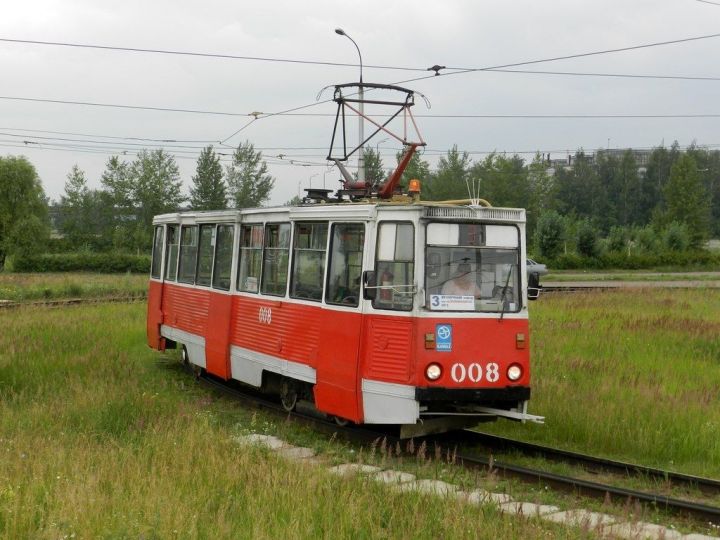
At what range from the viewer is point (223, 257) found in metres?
13.6

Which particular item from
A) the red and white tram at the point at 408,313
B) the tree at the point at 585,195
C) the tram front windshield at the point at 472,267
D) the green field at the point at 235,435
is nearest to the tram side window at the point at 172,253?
the green field at the point at 235,435

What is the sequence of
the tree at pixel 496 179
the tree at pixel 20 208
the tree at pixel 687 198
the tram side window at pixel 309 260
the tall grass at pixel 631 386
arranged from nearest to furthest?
the tall grass at pixel 631 386 → the tram side window at pixel 309 260 → the tree at pixel 20 208 → the tree at pixel 496 179 → the tree at pixel 687 198

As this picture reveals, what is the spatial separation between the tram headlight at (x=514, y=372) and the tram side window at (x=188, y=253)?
682cm

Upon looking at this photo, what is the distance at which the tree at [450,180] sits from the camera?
6669cm

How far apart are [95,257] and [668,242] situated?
39490mm

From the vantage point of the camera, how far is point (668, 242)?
61750 millimetres

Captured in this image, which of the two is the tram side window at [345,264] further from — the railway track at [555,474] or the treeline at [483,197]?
the treeline at [483,197]

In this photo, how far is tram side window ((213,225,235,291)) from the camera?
13.3 meters

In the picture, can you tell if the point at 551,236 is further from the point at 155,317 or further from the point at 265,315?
the point at 265,315

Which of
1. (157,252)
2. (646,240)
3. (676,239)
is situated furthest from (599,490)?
(676,239)

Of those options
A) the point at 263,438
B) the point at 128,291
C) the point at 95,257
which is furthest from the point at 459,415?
the point at 95,257

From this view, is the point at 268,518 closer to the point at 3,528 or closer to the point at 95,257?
the point at 3,528

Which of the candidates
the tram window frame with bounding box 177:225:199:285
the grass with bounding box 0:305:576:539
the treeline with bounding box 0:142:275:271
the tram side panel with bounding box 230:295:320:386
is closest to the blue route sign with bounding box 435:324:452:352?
the grass with bounding box 0:305:576:539

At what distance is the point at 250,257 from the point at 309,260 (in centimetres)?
197
